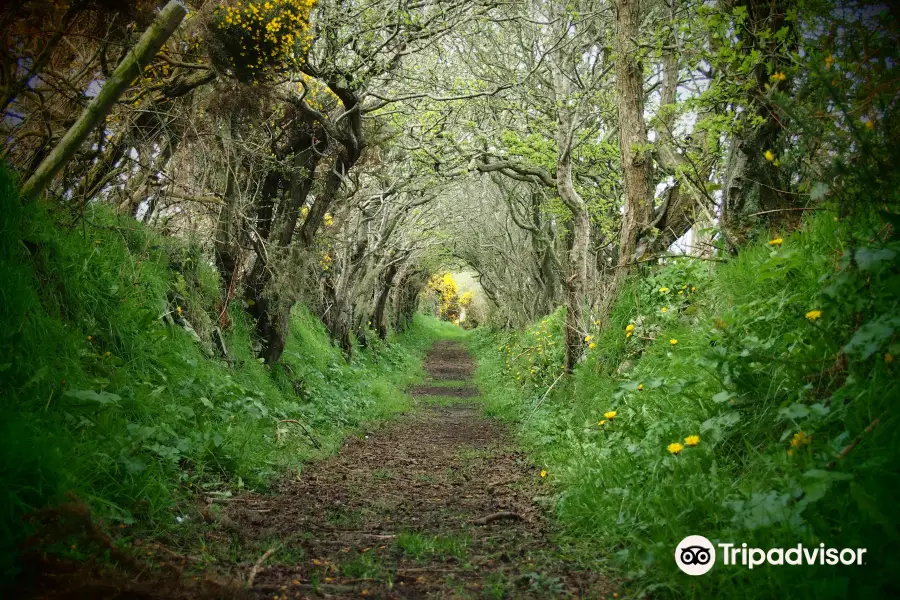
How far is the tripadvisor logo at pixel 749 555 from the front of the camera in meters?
2.18

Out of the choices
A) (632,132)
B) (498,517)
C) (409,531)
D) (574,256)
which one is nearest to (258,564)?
(409,531)

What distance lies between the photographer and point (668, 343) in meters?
5.23

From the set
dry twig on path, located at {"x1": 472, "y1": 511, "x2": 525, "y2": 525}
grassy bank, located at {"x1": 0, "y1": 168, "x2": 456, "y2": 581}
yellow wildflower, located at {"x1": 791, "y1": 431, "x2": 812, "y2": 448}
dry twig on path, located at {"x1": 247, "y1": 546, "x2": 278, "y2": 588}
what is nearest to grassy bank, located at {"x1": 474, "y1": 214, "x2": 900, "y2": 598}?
yellow wildflower, located at {"x1": 791, "y1": 431, "x2": 812, "y2": 448}

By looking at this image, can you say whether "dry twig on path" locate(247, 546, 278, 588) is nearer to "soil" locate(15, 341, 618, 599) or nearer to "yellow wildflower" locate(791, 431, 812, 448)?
"soil" locate(15, 341, 618, 599)

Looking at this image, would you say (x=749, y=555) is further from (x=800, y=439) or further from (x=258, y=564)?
(x=258, y=564)

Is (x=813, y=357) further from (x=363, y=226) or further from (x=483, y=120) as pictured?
(x=363, y=226)

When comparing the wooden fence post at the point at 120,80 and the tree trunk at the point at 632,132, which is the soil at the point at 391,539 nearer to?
the wooden fence post at the point at 120,80

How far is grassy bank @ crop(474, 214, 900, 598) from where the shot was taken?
2281 millimetres

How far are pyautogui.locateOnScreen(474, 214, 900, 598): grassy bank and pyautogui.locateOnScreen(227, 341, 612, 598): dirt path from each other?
1.32 ft

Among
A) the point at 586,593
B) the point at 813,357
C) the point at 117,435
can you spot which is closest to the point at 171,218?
the point at 117,435

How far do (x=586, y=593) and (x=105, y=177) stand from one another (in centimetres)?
533

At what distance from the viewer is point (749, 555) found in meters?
2.45

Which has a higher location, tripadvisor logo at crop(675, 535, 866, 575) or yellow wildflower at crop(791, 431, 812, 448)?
yellow wildflower at crop(791, 431, 812, 448)

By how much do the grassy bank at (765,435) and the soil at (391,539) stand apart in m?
0.40
